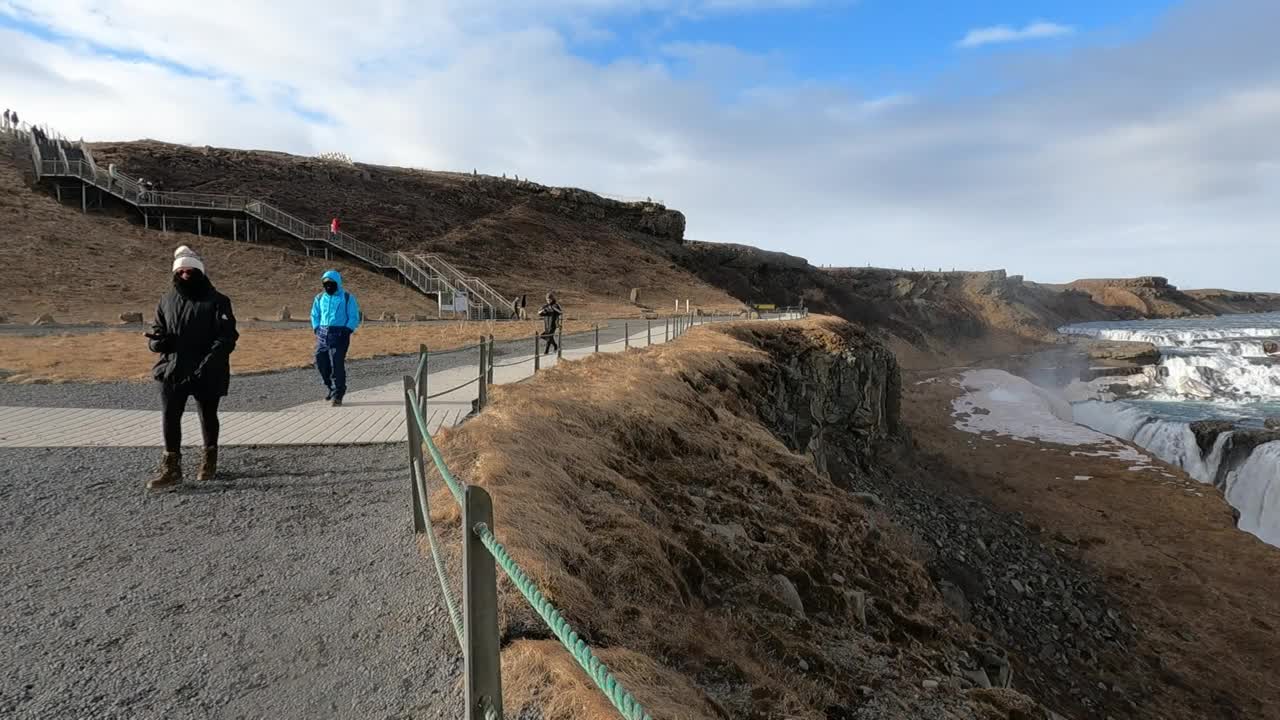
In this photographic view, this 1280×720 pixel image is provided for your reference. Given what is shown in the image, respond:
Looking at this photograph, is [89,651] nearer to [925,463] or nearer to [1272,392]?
[925,463]

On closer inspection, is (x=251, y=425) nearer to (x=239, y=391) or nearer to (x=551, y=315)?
(x=239, y=391)

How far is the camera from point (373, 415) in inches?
307

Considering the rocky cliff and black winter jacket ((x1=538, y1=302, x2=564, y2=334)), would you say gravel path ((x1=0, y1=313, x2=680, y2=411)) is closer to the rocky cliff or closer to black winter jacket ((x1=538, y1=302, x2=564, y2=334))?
black winter jacket ((x1=538, y1=302, x2=564, y2=334))

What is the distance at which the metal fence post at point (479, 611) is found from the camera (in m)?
1.77

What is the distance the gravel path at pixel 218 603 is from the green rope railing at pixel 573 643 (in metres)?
1.13

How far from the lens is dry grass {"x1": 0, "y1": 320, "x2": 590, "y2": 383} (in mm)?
10867

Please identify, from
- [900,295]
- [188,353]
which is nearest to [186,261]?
[188,353]

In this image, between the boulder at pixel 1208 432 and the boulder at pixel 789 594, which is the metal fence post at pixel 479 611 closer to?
the boulder at pixel 789 594

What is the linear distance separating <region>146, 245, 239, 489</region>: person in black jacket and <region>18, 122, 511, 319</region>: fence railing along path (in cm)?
2917

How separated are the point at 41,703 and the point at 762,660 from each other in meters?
3.54

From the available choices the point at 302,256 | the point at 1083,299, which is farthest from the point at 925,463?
the point at 1083,299

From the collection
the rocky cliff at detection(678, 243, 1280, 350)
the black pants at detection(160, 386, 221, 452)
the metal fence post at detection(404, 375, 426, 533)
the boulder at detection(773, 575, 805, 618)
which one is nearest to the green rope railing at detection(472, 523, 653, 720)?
the metal fence post at detection(404, 375, 426, 533)

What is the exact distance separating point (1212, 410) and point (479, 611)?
4005 cm

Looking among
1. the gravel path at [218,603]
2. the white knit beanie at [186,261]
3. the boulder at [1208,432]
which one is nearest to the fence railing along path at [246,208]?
the white knit beanie at [186,261]
